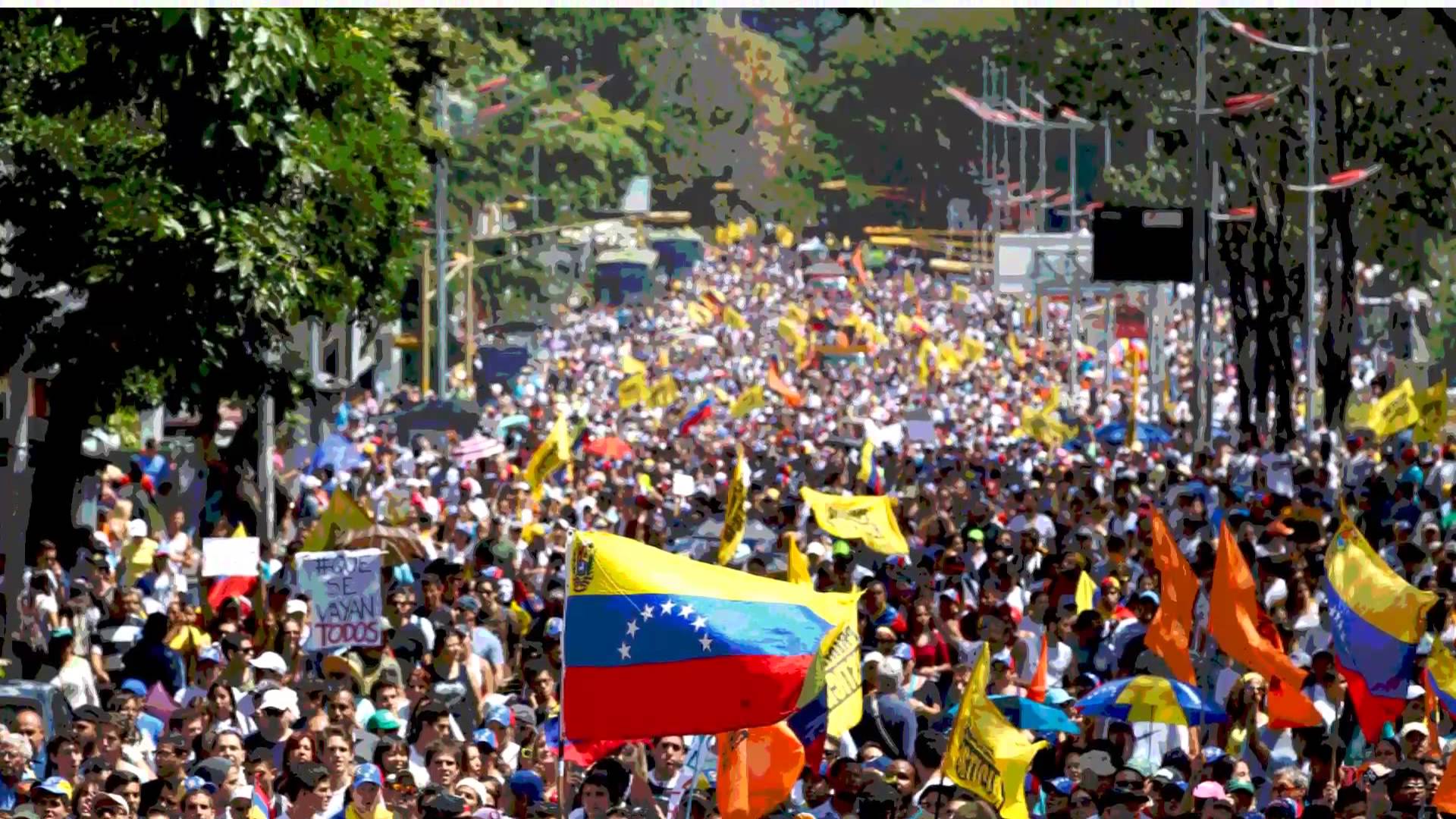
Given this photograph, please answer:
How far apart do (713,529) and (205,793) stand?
1379 cm

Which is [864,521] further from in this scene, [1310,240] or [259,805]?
[1310,240]

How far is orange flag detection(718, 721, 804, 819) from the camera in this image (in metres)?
Answer: 13.0

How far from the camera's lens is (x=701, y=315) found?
A: 9356 centimetres

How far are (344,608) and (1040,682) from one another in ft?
12.2

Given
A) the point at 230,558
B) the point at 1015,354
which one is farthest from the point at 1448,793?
the point at 1015,354

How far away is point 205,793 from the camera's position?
12.3 m

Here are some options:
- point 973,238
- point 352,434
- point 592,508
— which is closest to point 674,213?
point 973,238

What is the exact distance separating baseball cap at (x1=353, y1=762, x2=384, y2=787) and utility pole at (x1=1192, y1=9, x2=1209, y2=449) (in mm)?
31274

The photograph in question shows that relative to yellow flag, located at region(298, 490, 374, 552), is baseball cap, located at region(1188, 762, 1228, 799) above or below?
above

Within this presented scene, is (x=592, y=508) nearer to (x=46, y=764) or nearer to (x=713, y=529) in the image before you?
(x=713, y=529)

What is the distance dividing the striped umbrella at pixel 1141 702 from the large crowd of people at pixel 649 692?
0.39ft

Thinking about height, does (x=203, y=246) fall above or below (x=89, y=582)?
above

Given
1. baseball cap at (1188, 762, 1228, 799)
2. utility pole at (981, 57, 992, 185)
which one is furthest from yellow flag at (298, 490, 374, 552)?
utility pole at (981, 57, 992, 185)

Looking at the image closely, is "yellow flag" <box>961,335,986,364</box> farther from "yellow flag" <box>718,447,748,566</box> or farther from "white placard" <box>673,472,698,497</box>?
"yellow flag" <box>718,447,748,566</box>
